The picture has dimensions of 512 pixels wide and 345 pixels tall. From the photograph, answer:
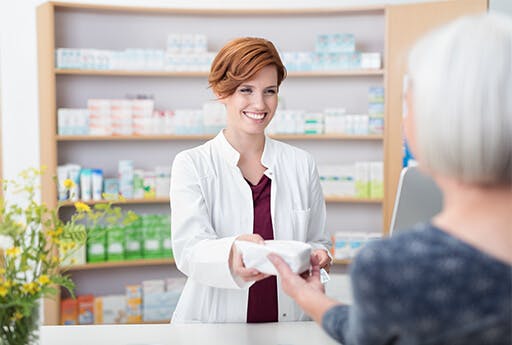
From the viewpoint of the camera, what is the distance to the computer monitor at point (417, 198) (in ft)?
5.96

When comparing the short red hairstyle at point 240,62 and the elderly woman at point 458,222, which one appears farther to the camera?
the short red hairstyle at point 240,62

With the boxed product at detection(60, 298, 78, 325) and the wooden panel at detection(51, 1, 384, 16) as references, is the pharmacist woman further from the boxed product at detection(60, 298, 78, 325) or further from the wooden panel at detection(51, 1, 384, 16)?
Result: the boxed product at detection(60, 298, 78, 325)

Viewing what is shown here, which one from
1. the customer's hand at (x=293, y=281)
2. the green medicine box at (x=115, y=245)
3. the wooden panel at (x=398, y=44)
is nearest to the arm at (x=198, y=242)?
the customer's hand at (x=293, y=281)

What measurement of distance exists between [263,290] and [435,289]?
142 centimetres

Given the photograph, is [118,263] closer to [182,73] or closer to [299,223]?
[182,73]

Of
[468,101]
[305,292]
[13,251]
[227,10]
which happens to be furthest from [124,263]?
[468,101]

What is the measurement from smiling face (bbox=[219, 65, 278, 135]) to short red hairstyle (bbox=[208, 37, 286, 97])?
0.10 ft

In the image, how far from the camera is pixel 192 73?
472 centimetres

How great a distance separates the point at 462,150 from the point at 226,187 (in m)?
1.51

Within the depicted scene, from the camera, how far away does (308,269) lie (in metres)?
1.74

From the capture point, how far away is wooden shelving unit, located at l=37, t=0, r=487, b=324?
14.9 feet

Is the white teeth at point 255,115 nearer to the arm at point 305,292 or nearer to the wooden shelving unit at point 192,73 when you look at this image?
the arm at point 305,292

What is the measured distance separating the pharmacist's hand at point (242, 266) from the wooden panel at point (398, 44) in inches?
115

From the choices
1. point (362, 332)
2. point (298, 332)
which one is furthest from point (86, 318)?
point (362, 332)
